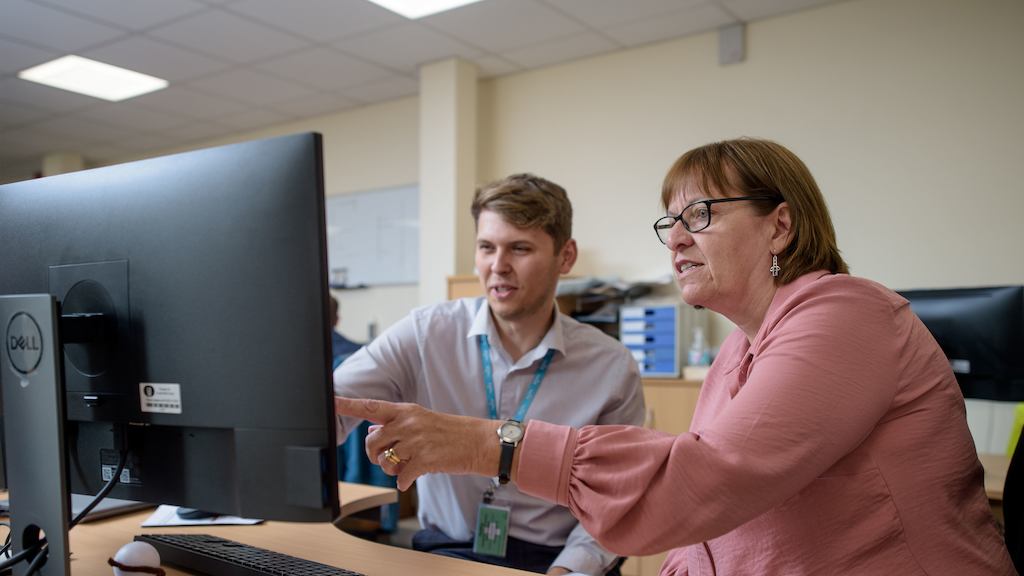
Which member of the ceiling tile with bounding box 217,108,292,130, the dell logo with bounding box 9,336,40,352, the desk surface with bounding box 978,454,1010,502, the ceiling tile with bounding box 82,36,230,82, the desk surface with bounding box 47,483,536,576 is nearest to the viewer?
the dell logo with bounding box 9,336,40,352

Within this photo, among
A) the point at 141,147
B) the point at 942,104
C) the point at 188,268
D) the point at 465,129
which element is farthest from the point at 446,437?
the point at 141,147

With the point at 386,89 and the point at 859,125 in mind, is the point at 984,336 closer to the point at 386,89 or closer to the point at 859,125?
the point at 859,125

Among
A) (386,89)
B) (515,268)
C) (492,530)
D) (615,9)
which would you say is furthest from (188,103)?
(492,530)

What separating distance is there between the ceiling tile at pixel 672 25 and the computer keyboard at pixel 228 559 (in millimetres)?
3594

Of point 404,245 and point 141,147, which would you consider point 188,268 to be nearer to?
point 404,245

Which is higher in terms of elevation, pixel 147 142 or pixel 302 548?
pixel 147 142

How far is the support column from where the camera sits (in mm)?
4820

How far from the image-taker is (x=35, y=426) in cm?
93

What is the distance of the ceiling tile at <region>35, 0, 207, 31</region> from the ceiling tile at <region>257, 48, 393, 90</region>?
2.49ft

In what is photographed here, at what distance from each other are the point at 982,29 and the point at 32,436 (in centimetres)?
408

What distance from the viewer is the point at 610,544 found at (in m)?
0.91

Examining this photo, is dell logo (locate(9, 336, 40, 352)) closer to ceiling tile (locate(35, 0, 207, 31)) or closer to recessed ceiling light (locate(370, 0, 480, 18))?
recessed ceiling light (locate(370, 0, 480, 18))

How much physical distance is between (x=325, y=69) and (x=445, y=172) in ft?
3.38

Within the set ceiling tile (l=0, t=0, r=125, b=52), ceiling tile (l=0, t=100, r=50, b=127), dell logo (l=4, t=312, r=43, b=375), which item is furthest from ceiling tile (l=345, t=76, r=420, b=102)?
dell logo (l=4, t=312, r=43, b=375)
